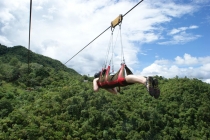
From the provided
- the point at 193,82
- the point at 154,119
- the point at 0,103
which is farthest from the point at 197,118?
the point at 0,103

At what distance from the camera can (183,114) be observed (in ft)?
190

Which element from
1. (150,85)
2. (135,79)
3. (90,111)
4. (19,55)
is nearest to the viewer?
(150,85)

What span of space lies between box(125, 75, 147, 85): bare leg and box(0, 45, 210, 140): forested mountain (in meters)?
33.2

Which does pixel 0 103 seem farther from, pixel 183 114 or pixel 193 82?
pixel 193 82

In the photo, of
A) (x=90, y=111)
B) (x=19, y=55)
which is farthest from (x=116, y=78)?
(x=19, y=55)

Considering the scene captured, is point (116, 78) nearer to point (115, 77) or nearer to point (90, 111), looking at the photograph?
point (115, 77)

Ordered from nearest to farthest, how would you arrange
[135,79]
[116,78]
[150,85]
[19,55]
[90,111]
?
1. [150,85]
2. [135,79]
3. [116,78]
4. [90,111]
5. [19,55]

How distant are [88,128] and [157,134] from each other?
545 inches

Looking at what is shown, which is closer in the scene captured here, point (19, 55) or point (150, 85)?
point (150, 85)

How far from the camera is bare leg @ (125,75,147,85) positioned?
15.0 ft

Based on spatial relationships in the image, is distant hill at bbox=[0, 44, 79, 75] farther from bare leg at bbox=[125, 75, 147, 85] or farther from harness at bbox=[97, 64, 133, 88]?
bare leg at bbox=[125, 75, 147, 85]

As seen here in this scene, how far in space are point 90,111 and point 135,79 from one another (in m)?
44.2

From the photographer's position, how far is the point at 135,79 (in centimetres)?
478

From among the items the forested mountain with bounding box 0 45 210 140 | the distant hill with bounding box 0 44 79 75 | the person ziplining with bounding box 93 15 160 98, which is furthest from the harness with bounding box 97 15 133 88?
the distant hill with bounding box 0 44 79 75
